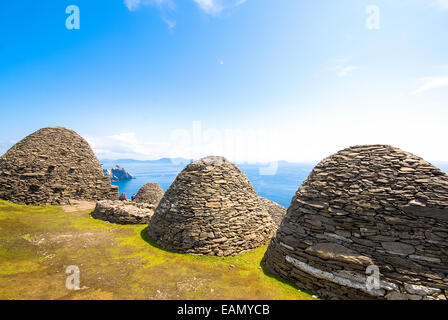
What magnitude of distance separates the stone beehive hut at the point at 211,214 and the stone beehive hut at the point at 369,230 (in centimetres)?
265

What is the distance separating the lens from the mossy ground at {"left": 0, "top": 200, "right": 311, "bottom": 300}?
6.04m

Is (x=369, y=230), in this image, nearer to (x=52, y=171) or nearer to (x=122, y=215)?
(x=122, y=215)

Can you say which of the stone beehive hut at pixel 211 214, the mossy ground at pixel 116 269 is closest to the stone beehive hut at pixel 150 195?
the mossy ground at pixel 116 269

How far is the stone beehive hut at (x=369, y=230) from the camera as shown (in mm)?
5305

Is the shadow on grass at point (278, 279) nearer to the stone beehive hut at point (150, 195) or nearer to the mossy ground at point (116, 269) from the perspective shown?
the mossy ground at point (116, 269)

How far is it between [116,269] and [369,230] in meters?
9.42

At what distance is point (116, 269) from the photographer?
7.36 metres

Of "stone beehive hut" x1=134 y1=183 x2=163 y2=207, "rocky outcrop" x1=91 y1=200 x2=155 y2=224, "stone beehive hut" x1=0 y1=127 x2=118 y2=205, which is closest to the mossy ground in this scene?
"rocky outcrop" x1=91 y1=200 x2=155 y2=224

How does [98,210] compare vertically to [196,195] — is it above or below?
below

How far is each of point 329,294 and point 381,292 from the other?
4.69 ft
